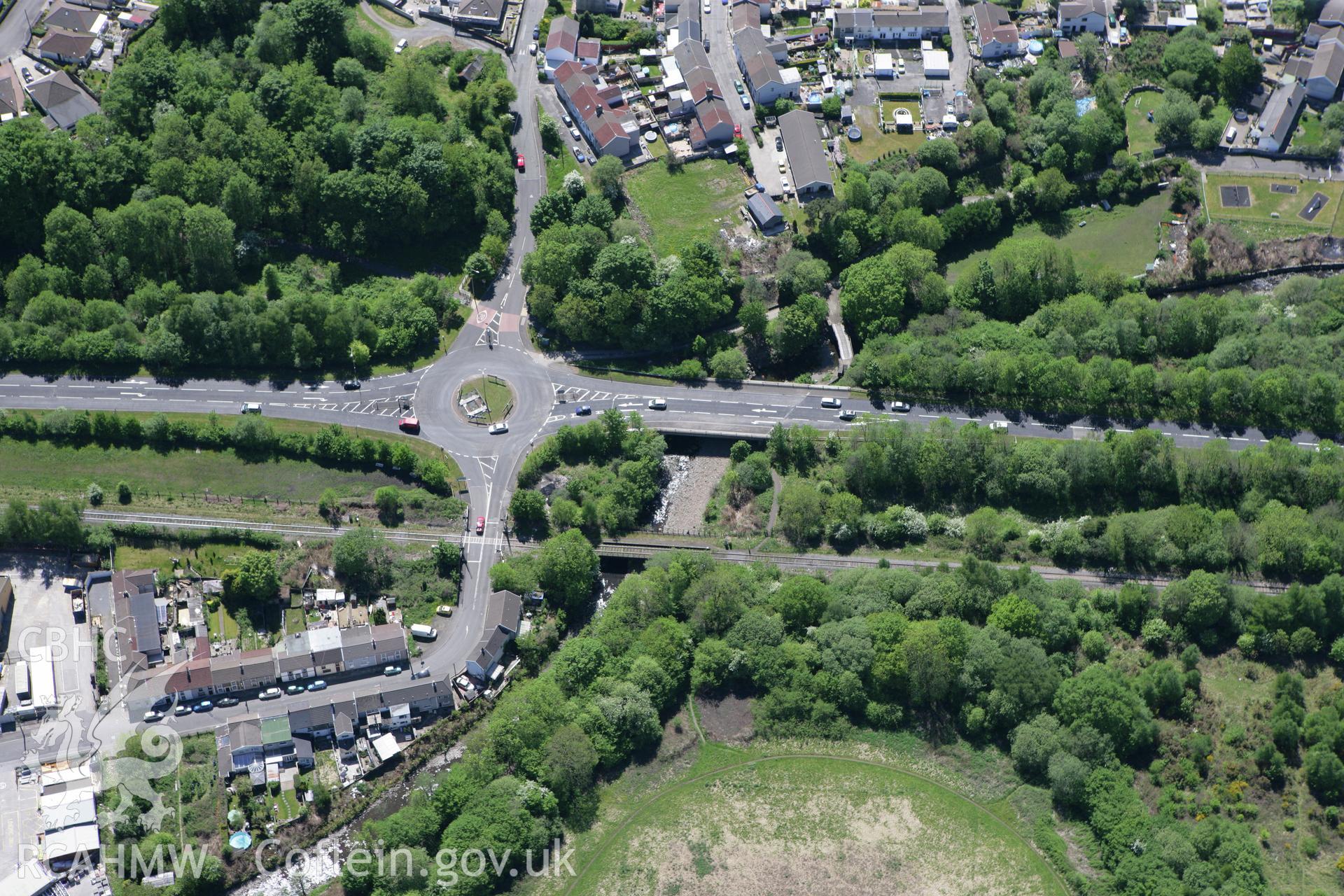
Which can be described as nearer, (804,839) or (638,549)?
(804,839)

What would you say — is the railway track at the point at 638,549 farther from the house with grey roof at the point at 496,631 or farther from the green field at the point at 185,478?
the house with grey roof at the point at 496,631

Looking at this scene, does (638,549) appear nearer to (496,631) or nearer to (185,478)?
(496,631)

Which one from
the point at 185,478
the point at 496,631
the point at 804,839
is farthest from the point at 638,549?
the point at 185,478

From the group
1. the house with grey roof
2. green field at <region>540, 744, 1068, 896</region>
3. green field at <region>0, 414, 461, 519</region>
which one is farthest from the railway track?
green field at <region>540, 744, 1068, 896</region>

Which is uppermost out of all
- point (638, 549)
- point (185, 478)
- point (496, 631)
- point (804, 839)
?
point (185, 478)

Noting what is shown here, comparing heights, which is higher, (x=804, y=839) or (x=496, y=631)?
(x=496, y=631)

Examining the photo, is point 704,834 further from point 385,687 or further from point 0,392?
point 0,392

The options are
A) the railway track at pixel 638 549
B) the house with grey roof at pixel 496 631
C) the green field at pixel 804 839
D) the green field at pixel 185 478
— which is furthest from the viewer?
the green field at pixel 185 478

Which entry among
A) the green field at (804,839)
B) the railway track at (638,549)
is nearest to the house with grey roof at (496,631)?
the railway track at (638,549)

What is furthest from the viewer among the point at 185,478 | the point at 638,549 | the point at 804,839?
the point at 185,478
